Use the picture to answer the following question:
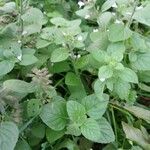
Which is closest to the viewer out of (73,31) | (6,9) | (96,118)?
(96,118)

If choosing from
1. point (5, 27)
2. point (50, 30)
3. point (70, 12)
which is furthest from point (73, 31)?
point (70, 12)

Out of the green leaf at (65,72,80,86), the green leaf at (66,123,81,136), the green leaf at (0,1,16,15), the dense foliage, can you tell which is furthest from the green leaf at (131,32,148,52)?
the green leaf at (0,1,16,15)

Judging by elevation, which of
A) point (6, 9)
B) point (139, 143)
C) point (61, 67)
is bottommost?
point (139, 143)

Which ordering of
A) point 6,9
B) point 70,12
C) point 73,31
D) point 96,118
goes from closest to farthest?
point 96,118
point 73,31
point 6,9
point 70,12

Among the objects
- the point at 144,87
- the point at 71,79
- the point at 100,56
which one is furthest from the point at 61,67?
the point at 144,87

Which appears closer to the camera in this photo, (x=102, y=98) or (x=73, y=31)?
(x=102, y=98)

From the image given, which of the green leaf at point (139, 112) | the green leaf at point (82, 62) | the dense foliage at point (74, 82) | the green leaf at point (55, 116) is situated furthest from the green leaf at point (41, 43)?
the green leaf at point (139, 112)

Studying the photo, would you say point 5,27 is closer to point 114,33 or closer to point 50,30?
point 50,30
